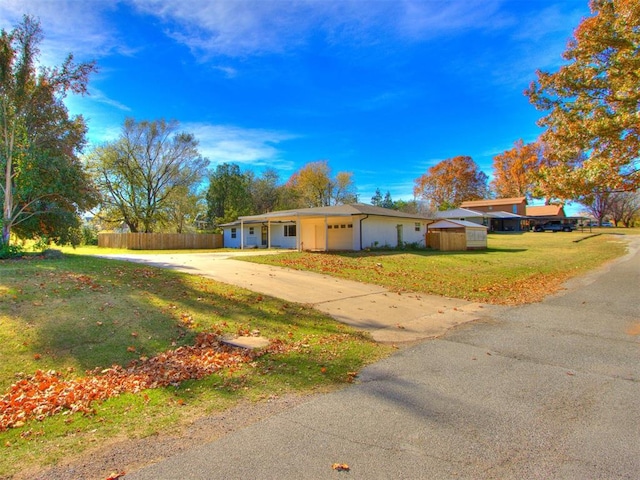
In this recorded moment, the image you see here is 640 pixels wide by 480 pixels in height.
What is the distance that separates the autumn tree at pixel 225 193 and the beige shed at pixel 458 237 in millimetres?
20428

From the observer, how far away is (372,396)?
12.7 feet

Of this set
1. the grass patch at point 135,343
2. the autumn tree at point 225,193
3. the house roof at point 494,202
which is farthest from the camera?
the house roof at point 494,202

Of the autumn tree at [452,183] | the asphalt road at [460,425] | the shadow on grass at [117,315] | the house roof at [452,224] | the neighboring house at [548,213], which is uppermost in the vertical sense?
the autumn tree at [452,183]

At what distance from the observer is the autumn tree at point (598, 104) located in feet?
35.8

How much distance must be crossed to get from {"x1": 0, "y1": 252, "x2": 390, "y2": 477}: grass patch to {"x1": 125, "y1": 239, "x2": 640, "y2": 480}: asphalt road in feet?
2.07

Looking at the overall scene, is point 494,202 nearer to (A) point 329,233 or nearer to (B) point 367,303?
(A) point 329,233

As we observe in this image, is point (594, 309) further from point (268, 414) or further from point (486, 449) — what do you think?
point (268, 414)

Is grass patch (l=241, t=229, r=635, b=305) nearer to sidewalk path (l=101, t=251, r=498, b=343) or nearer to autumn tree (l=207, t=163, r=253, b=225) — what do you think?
sidewalk path (l=101, t=251, r=498, b=343)

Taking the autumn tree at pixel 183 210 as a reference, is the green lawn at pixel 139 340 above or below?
below

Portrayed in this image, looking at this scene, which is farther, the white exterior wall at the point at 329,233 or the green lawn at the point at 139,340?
the white exterior wall at the point at 329,233

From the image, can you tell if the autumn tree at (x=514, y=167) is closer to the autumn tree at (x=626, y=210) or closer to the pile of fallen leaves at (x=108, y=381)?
the autumn tree at (x=626, y=210)

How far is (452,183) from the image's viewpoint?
6512cm

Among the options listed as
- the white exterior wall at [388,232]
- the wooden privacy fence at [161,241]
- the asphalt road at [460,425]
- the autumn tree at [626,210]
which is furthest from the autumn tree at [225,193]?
the autumn tree at [626,210]

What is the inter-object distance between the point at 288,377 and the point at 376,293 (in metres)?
6.17
